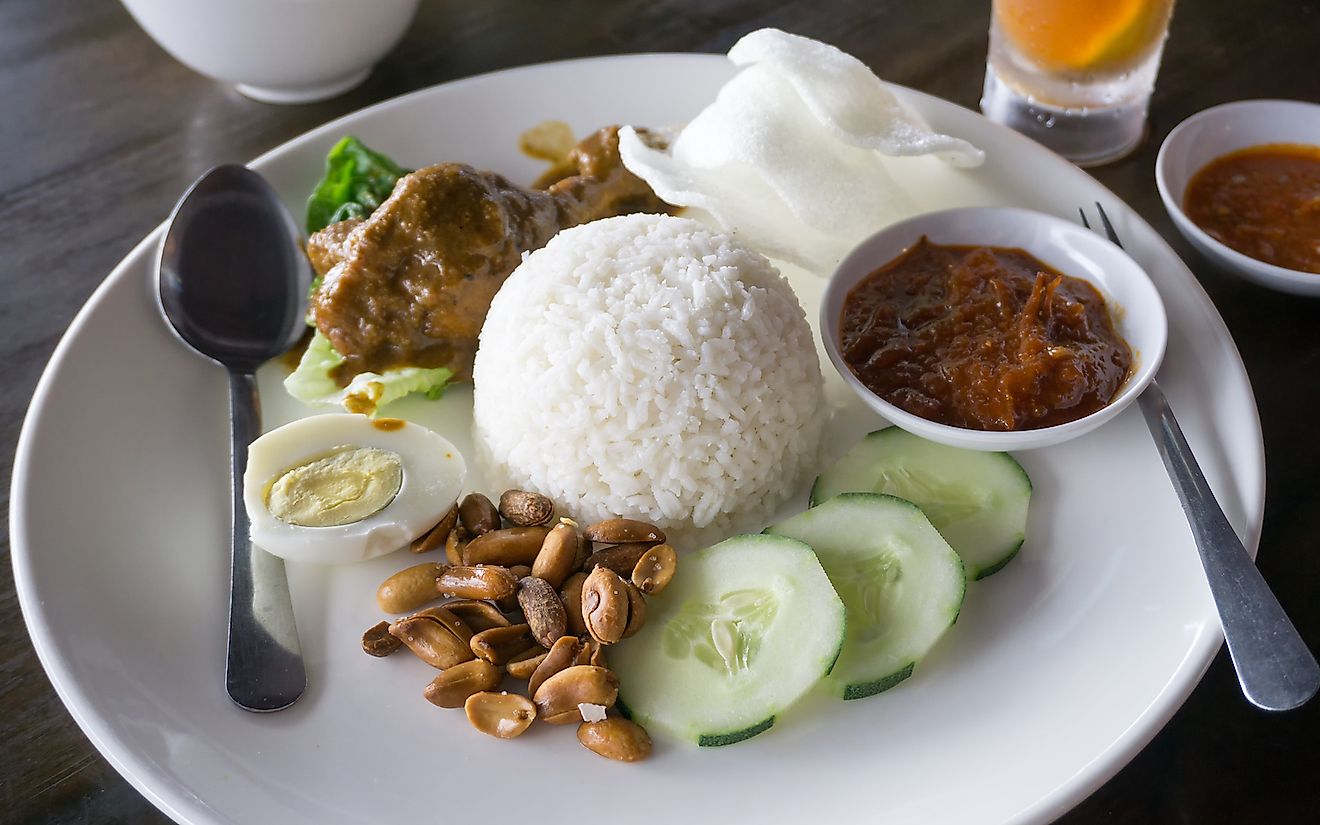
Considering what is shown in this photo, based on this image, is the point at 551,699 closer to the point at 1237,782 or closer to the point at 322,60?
the point at 1237,782

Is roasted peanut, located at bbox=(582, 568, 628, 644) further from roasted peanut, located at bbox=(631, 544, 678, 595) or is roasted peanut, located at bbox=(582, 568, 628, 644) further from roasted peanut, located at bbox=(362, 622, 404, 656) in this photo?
roasted peanut, located at bbox=(362, 622, 404, 656)

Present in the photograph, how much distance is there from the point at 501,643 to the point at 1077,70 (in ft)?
8.01

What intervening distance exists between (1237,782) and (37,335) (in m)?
3.16

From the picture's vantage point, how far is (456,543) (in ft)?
7.54

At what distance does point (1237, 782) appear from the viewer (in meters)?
→ 1.94

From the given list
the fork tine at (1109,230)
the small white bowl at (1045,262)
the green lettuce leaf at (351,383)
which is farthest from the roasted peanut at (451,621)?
the fork tine at (1109,230)

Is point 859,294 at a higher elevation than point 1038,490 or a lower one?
higher

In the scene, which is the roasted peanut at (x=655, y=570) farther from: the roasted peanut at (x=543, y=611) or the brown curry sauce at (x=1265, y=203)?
the brown curry sauce at (x=1265, y=203)

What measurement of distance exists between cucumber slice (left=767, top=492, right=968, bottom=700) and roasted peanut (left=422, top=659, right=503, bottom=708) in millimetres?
643

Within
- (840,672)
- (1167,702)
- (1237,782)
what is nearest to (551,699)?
(840,672)

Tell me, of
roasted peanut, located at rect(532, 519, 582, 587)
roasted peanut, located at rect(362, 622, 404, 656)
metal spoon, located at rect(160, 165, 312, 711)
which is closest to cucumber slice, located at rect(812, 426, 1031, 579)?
roasted peanut, located at rect(532, 519, 582, 587)

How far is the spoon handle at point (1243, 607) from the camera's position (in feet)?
5.67

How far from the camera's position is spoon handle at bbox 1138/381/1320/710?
1.73 metres

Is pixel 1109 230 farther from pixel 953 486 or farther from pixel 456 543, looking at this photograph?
pixel 456 543
